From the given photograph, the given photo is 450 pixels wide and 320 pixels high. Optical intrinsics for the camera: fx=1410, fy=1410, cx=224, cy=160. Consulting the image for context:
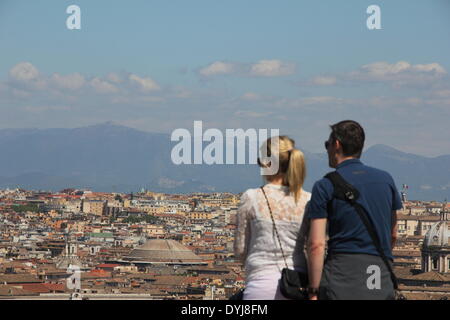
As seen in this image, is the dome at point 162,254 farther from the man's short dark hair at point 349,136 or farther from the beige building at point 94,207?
the man's short dark hair at point 349,136

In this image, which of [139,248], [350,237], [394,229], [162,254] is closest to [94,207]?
[139,248]

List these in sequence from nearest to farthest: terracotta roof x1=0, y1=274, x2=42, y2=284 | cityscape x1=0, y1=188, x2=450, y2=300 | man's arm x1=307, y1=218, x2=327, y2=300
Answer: man's arm x1=307, y1=218, x2=327, y2=300 < cityscape x1=0, y1=188, x2=450, y2=300 < terracotta roof x1=0, y1=274, x2=42, y2=284

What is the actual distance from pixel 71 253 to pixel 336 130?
5735cm

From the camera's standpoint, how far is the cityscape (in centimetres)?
3888

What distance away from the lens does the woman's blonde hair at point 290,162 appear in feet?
14.5

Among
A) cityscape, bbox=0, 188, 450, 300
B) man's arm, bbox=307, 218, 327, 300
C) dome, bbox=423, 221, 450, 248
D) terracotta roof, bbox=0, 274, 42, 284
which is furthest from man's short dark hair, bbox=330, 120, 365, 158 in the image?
dome, bbox=423, 221, 450, 248

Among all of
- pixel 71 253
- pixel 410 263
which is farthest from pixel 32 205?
pixel 410 263

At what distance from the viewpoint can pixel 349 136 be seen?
4398 millimetres

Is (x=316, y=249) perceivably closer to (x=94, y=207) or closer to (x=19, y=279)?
(x=19, y=279)

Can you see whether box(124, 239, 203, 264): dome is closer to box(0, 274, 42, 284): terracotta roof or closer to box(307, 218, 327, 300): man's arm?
box(0, 274, 42, 284): terracotta roof

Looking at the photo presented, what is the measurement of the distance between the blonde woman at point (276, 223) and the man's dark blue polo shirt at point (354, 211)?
0.44 feet

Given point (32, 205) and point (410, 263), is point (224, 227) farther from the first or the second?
point (410, 263)

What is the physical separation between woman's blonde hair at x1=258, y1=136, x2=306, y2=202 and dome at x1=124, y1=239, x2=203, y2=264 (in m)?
57.6

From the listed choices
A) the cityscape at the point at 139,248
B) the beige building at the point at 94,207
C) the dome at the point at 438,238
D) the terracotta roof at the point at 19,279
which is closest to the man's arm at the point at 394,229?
the cityscape at the point at 139,248
